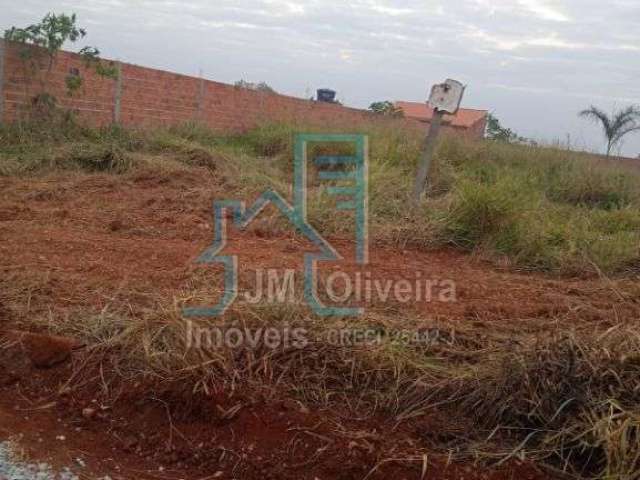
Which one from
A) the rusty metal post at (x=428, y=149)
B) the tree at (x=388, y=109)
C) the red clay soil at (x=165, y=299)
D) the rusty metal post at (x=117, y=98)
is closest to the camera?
the red clay soil at (x=165, y=299)

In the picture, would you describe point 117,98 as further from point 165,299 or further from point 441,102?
point 165,299

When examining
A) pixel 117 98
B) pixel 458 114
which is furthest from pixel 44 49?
pixel 458 114

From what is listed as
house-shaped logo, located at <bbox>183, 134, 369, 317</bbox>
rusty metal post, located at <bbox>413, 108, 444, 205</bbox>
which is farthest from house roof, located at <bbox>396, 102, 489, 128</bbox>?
rusty metal post, located at <bbox>413, 108, 444, 205</bbox>

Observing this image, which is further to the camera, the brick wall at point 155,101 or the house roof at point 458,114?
the house roof at point 458,114

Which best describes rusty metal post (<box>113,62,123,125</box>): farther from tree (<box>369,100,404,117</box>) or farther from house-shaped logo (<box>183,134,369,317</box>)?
tree (<box>369,100,404,117</box>)

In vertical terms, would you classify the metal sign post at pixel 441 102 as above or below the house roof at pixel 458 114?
below

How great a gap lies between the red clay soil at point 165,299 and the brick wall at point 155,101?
2.28 meters

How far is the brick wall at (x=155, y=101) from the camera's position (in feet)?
24.3

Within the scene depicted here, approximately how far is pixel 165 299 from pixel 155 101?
290 inches

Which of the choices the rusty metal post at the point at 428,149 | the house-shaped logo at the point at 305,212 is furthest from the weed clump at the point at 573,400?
the rusty metal post at the point at 428,149

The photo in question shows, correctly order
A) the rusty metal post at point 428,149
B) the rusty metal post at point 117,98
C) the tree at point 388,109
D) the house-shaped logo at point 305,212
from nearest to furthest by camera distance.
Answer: the house-shaped logo at point 305,212
the rusty metal post at point 428,149
the rusty metal post at point 117,98
the tree at point 388,109

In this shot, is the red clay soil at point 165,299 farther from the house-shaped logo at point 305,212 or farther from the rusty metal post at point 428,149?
the rusty metal post at point 428,149

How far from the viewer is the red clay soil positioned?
2051mm

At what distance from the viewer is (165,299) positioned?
9.84ft
